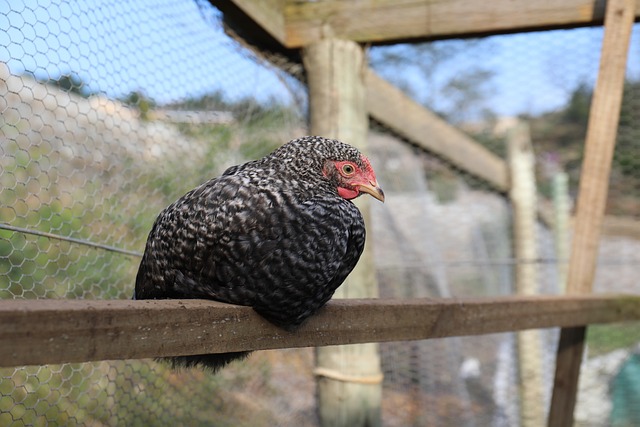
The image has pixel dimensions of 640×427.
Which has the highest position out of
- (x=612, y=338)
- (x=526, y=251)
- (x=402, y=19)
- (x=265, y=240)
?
(x=402, y=19)

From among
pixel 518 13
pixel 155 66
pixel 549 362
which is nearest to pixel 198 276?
pixel 155 66

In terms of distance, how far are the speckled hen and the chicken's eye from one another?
5cm

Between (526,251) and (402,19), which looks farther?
(526,251)

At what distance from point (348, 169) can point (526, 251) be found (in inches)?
98.4

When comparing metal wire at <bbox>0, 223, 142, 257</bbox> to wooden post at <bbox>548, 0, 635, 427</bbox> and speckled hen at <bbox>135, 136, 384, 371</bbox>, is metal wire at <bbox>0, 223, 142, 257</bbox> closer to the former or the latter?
speckled hen at <bbox>135, 136, 384, 371</bbox>

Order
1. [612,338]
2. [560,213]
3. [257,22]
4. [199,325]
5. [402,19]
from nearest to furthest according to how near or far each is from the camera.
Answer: [199,325] → [257,22] → [402,19] → [560,213] → [612,338]

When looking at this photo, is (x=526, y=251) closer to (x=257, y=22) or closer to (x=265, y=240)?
(x=257, y=22)

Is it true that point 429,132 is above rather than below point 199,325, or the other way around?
below

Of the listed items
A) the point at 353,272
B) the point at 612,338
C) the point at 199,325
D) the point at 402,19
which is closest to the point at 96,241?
the point at 199,325

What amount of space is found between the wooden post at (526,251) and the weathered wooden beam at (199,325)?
1569 millimetres

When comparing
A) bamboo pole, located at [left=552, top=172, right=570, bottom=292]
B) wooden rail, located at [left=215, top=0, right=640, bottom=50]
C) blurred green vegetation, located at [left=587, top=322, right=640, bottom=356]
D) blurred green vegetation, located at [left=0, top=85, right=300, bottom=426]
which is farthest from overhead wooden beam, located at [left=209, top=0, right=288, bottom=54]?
blurred green vegetation, located at [left=587, top=322, right=640, bottom=356]

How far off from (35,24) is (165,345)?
77 cm

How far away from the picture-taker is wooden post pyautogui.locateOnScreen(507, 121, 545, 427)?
3.68 m

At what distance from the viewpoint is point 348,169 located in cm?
151
